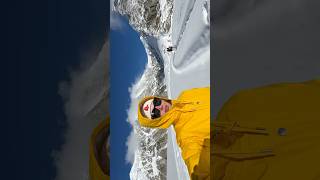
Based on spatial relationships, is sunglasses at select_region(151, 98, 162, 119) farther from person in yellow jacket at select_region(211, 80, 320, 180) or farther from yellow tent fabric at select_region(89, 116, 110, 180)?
yellow tent fabric at select_region(89, 116, 110, 180)

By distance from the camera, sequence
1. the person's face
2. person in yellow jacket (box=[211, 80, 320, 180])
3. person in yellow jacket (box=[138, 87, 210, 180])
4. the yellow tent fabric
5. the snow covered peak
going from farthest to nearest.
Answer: the snow covered peak, the person's face, person in yellow jacket (box=[138, 87, 210, 180]), person in yellow jacket (box=[211, 80, 320, 180]), the yellow tent fabric

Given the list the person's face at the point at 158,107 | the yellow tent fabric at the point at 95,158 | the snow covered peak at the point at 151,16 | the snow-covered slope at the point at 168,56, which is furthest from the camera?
the snow covered peak at the point at 151,16

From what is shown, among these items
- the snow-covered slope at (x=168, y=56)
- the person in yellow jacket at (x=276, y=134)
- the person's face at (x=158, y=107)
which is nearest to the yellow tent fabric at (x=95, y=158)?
the snow-covered slope at (x=168, y=56)

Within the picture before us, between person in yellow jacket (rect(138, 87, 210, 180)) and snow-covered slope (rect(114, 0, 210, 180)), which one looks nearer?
person in yellow jacket (rect(138, 87, 210, 180))

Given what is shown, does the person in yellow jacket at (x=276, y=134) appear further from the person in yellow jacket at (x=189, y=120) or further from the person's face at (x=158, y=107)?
the person's face at (x=158, y=107)

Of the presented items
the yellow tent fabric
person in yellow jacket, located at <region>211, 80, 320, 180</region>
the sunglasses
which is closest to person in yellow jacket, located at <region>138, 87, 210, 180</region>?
the sunglasses

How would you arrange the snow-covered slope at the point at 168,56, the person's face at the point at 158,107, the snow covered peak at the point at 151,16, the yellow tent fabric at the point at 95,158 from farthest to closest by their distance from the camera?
the snow covered peak at the point at 151,16 < the snow-covered slope at the point at 168,56 < the person's face at the point at 158,107 < the yellow tent fabric at the point at 95,158

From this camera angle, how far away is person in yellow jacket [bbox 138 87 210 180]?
0.86 m

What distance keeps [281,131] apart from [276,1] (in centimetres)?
27

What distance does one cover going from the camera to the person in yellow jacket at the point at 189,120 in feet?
2.82

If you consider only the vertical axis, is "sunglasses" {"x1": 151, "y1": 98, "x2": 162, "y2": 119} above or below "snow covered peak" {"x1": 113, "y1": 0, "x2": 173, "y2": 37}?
below

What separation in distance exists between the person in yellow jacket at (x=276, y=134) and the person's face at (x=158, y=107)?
0.50 m

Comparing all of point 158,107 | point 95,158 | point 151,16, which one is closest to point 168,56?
point 158,107

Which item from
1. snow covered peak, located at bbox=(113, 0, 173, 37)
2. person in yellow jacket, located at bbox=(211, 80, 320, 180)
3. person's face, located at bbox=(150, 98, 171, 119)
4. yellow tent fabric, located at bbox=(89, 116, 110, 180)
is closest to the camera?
yellow tent fabric, located at bbox=(89, 116, 110, 180)
